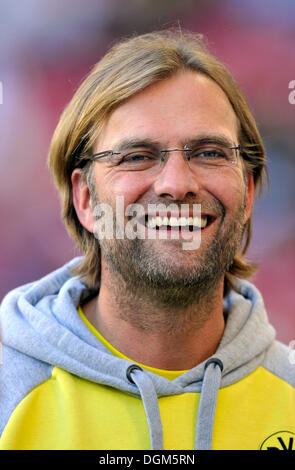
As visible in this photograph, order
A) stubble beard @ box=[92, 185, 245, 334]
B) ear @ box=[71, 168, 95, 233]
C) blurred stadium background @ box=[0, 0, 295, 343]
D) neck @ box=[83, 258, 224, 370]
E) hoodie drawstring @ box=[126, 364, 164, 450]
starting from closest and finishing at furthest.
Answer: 1. hoodie drawstring @ box=[126, 364, 164, 450]
2. stubble beard @ box=[92, 185, 245, 334]
3. neck @ box=[83, 258, 224, 370]
4. ear @ box=[71, 168, 95, 233]
5. blurred stadium background @ box=[0, 0, 295, 343]

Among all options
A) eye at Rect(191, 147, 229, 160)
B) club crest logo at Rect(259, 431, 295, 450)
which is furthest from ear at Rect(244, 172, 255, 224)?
club crest logo at Rect(259, 431, 295, 450)

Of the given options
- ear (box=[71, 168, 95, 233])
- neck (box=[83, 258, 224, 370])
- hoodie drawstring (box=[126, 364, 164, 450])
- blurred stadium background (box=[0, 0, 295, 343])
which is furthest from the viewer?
blurred stadium background (box=[0, 0, 295, 343])

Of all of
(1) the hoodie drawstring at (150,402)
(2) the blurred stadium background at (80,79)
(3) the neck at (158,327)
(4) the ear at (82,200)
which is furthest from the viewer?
(2) the blurred stadium background at (80,79)

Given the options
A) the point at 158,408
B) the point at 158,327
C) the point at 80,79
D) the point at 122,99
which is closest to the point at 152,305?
the point at 158,327

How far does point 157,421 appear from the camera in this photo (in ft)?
5.41

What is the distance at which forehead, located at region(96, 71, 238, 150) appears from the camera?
179cm

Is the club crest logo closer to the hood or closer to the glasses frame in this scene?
the hood

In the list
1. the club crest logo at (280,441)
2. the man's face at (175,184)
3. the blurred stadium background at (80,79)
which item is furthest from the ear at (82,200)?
the blurred stadium background at (80,79)

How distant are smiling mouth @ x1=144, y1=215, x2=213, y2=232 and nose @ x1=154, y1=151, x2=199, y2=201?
0.07 metres

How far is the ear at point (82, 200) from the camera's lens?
6.73ft

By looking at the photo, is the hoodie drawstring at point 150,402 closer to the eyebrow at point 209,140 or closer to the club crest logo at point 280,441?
the club crest logo at point 280,441

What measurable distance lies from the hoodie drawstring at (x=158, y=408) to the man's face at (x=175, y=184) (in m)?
0.29
